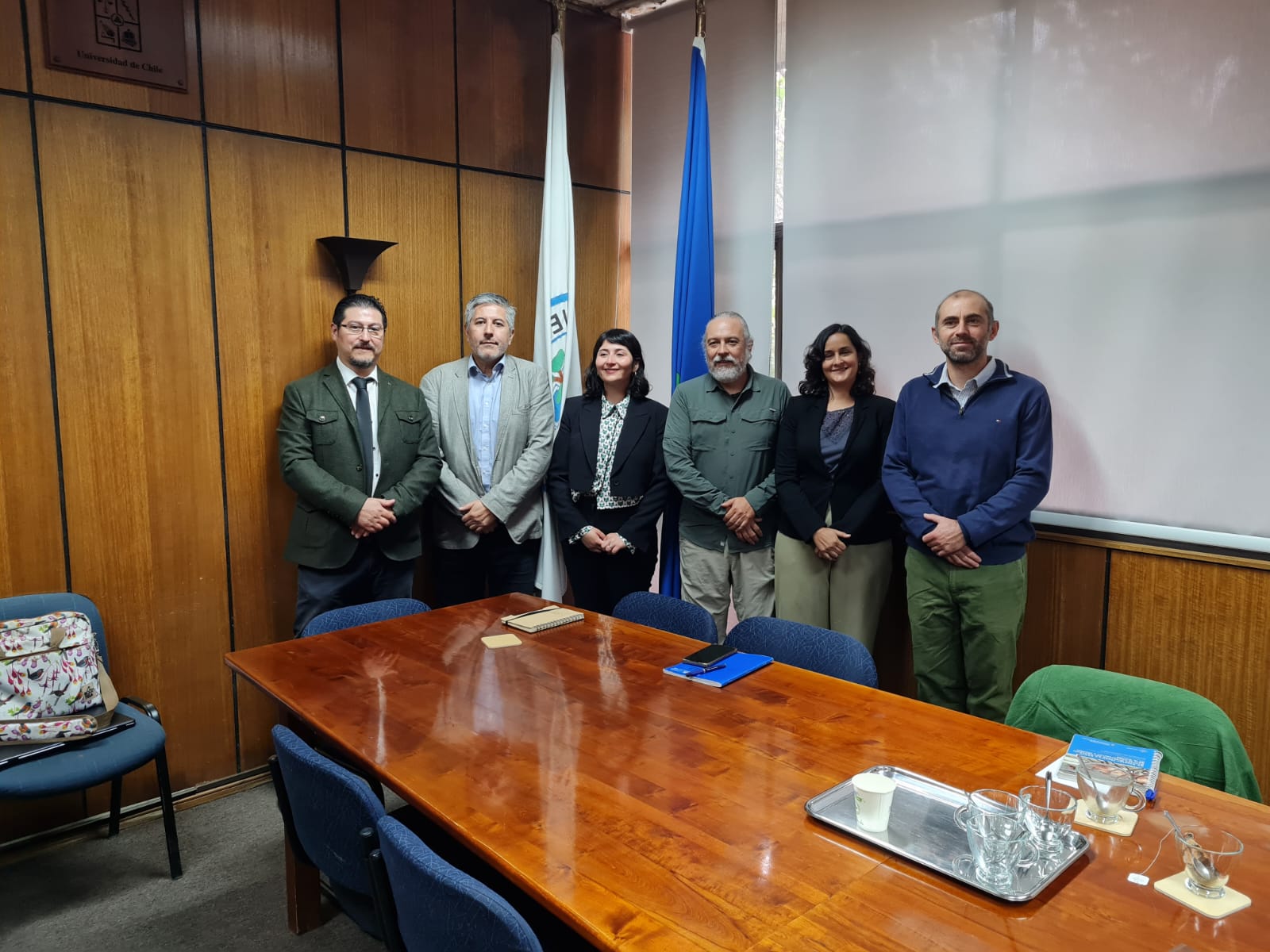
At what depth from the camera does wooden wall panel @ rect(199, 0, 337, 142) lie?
11.4ft

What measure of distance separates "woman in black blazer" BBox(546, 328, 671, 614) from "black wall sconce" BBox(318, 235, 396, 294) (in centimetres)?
110

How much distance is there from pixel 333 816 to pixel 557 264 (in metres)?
3.29

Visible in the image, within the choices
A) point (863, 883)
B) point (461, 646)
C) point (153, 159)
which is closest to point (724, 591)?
point (461, 646)

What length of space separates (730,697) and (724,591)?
5.76ft

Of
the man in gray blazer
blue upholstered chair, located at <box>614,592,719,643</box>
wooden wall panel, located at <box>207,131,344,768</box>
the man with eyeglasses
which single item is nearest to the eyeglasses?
the man with eyeglasses

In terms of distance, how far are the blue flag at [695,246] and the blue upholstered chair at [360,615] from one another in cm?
194

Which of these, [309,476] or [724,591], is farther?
[724,591]

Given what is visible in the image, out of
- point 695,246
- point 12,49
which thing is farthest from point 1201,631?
point 12,49

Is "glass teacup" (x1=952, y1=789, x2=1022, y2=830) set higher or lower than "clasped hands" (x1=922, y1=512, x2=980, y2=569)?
lower

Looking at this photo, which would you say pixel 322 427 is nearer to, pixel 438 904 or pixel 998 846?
pixel 438 904

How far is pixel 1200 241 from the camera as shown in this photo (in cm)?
309

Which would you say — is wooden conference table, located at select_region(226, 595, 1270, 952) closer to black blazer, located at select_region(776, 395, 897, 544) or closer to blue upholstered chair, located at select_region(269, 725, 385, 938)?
blue upholstered chair, located at select_region(269, 725, 385, 938)

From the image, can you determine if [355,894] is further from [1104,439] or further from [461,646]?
[1104,439]

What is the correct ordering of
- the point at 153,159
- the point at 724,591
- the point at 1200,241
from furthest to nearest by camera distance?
the point at 724,591 → the point at 153,159 → the point at 1200,241
